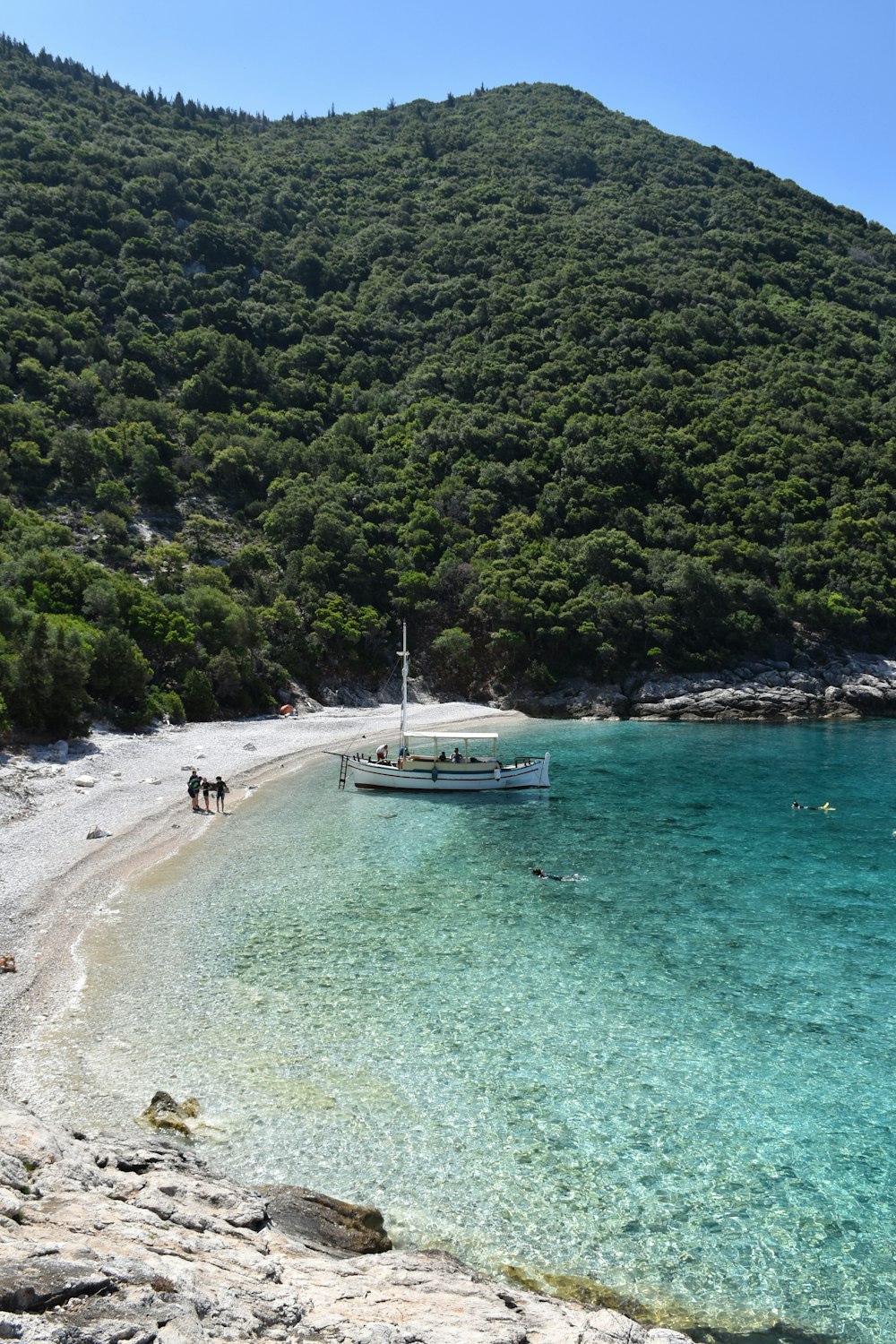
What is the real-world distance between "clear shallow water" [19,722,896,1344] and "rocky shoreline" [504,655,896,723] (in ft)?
111

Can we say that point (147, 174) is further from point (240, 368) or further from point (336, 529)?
point (336, 529)

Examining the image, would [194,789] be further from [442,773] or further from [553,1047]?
[553,1047]

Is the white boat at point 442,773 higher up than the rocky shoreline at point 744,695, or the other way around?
the rocky shoreline at point 744,695

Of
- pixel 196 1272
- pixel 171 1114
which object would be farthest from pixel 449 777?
pixel 196 1272

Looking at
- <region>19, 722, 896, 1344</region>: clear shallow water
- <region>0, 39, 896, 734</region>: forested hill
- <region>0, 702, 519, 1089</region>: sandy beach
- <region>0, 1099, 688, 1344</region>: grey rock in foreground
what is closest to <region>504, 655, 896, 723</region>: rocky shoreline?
<region>0, 39, 896, 734</region>: forested hill

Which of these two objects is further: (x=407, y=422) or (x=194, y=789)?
(x=407, y=422)

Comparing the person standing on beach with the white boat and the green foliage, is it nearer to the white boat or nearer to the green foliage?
the white boat

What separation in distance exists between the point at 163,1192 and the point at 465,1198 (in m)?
3.75

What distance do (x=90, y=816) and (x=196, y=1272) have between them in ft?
71.0

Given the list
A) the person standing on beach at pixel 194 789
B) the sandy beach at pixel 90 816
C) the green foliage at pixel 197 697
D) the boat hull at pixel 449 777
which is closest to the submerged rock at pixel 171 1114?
the sandy beach at pixel 90 816

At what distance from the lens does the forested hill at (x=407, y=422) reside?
5688cm

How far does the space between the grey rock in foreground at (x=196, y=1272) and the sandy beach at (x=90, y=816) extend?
184 inches

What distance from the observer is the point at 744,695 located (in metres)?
59.8

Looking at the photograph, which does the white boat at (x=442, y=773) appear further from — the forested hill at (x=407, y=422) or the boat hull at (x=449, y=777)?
the forested hill at (x=407, y=422)
